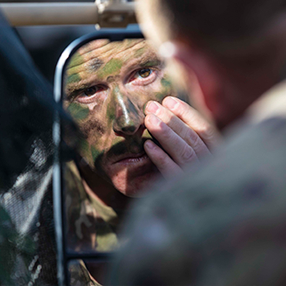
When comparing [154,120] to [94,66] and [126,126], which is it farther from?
[94,66]

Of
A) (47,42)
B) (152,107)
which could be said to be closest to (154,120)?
(152,107)

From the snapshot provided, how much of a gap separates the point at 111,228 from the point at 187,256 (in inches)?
42.6

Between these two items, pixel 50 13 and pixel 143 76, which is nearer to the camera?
pixel 50 13

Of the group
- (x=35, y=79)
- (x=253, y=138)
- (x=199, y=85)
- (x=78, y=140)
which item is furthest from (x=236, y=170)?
(x=78, y=140)

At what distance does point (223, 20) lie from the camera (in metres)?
0.61

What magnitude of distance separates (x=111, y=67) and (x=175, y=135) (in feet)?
1.19

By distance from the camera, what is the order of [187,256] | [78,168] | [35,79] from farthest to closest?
[78,168]
[35,79]
[187,256]

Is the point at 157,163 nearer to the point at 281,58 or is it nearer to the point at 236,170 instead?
the point at 281,58

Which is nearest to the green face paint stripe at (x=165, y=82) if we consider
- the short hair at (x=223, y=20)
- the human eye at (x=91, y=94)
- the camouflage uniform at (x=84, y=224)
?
the human eye at (x=91, y=94)

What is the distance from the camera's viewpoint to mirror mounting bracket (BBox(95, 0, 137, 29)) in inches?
41.4

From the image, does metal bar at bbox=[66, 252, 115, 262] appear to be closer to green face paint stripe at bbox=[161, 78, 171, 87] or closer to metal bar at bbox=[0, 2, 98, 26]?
green face paint stripe at bbox=[161, 78, 171, 87]

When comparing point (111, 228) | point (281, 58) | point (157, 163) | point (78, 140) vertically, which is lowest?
point (111, 228)

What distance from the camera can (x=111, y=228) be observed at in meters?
1.45

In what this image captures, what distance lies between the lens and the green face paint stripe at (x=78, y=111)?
1269mm
